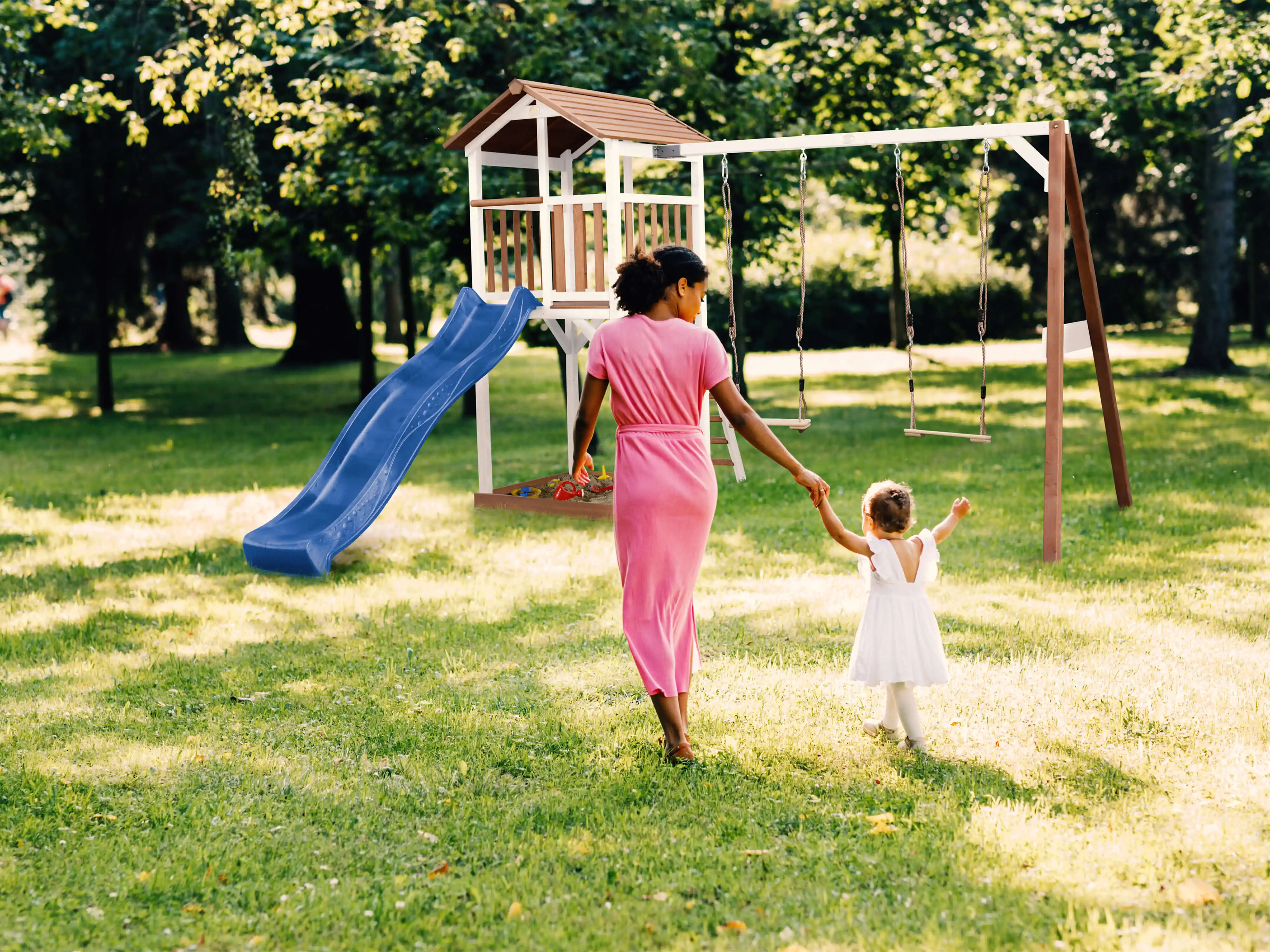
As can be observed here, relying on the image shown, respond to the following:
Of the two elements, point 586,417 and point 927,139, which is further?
point 927,139

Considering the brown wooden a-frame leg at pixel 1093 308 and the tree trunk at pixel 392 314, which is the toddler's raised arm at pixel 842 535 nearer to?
the brown wooden a-frame leg at pixel 1093 308

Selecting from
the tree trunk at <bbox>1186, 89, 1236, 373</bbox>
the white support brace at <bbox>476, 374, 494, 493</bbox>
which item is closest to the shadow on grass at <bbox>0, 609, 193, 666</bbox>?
the white support brace at <bbox>476, 374, 494, 493</bbox>

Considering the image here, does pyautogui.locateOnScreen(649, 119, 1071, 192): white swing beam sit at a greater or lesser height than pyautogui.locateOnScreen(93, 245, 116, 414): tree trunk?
Answer: greater

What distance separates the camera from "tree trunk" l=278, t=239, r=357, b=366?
28.6 metres

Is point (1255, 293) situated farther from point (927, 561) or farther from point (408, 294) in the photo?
point (927, 561)

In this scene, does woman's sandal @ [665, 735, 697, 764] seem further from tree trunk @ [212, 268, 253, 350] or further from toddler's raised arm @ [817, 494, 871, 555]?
tree trunk @ [212, 268, 253, 350]

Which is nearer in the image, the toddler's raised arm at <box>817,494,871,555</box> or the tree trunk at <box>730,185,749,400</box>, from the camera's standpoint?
the toddler's raised arm at <box>817,494,871,555</box>

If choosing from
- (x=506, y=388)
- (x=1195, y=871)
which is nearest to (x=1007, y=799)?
(x=1195, y=871)

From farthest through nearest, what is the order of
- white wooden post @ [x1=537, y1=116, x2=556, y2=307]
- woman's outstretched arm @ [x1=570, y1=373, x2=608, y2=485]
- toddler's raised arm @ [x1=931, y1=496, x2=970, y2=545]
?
white wooden post @ [x1=537, y1=116, x2=556, y2=307], toddler's raised arm @ [x1=931, y1=496, x2=970, y2=545], woman's outstretched arm @ [x1=570, y1=373, x2=608, y2=485]

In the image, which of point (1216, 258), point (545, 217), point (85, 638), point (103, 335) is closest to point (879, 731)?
point (85, 638)

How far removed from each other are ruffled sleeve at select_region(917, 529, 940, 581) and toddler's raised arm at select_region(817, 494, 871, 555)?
0.21m

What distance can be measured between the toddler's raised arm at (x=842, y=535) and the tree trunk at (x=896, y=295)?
63.3 feet

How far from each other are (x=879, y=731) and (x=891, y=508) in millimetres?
988

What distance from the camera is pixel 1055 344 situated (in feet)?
28.0
